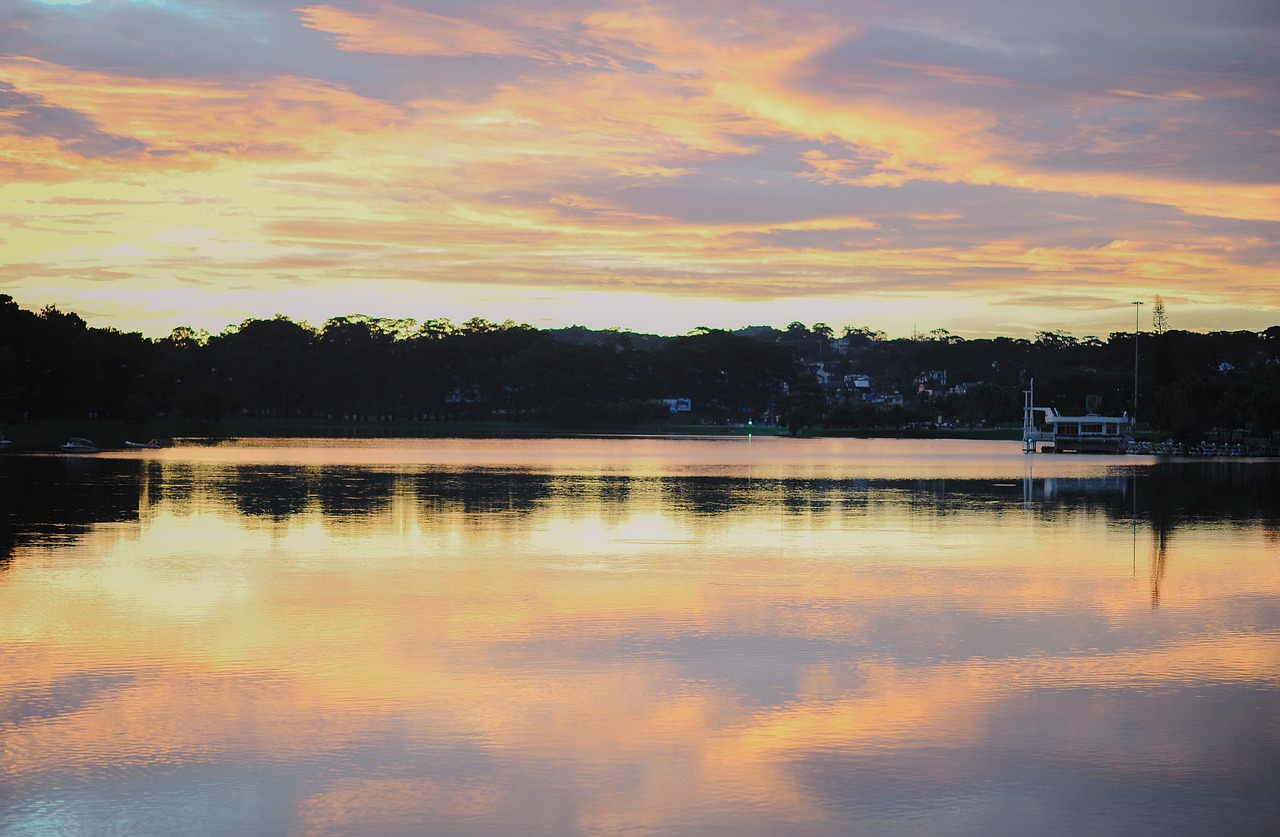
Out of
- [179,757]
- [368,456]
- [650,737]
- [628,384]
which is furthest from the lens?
[628,384]

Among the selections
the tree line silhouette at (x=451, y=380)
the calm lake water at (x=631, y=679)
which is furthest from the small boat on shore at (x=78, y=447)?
the calm lake water at (x=631, y=679)

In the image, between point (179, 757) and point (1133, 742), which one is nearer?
point (179, 757)

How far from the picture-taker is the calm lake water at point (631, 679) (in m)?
9.14

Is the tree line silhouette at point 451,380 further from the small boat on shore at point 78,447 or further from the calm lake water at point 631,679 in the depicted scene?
the calm lake water at point 631,679

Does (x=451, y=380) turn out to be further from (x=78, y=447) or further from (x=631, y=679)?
(x=631, y=679)

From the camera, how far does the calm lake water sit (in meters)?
9.14

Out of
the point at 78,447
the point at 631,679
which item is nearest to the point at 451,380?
the point at 78,447

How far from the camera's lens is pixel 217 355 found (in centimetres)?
17312

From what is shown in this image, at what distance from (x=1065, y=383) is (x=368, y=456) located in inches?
4373

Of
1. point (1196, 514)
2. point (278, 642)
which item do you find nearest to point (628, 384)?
point (1196, 514)

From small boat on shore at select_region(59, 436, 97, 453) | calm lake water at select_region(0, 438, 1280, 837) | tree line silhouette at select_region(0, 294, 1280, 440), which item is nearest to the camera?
calm lake water at select_region(0, 438, 1280, 837)

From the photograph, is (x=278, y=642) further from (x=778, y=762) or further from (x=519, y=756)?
(x=778, y=762)

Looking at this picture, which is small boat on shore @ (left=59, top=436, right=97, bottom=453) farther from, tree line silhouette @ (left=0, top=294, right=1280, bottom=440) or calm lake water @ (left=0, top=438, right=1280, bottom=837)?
calm lake water @ (left=0, top=438, right=1280, bottom=837)

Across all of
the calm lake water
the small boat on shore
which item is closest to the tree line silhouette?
the small boat on shore
